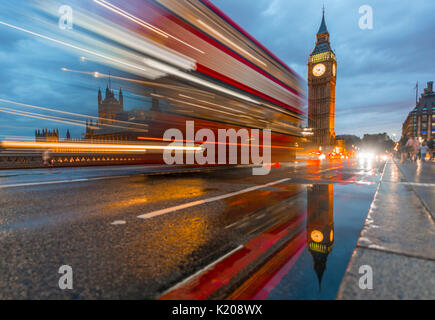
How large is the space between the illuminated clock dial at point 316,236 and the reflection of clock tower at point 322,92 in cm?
9827

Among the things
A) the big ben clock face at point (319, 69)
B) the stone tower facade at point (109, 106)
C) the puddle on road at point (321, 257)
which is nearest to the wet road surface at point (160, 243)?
the puddle on road at point (321, 257)

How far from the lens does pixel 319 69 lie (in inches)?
3720

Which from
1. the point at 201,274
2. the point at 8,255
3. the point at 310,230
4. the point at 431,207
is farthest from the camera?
the point at 431,207

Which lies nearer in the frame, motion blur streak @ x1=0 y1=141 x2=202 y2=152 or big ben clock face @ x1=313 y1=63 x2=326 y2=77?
motion blur streak @ x1=0 y1=141 x2=202 y2=152

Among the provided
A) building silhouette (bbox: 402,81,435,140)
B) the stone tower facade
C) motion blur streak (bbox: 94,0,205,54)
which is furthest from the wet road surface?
building silhouette (bbox: 402,81,435,140)

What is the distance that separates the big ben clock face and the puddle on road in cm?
10431

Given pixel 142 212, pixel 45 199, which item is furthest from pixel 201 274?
pixel 45 199

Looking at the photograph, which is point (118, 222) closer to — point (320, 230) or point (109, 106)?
point (320, 230)

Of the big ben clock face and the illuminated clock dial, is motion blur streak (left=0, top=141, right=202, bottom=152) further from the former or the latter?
the big ben clock face

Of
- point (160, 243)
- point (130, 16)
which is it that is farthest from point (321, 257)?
point (130, 16)

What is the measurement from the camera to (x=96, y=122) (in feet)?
43.7

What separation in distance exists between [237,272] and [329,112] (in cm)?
10408

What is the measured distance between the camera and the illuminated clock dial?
2761 millimetres
